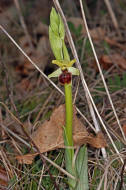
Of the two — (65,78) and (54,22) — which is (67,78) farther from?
(54,22)

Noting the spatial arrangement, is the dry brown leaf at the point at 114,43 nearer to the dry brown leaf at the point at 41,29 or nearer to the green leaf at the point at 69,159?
the dry brown leaf at the point at 41,29

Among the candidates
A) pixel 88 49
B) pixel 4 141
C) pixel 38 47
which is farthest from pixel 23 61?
pixel 4 141

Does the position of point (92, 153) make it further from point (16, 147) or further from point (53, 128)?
point (16, 147)

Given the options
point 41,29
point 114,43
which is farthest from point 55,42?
point 41,29

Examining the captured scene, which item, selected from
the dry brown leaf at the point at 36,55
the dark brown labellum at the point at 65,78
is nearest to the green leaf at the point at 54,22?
the dark brown labellum at the point at 65,78

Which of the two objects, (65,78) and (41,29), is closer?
(65,78)
